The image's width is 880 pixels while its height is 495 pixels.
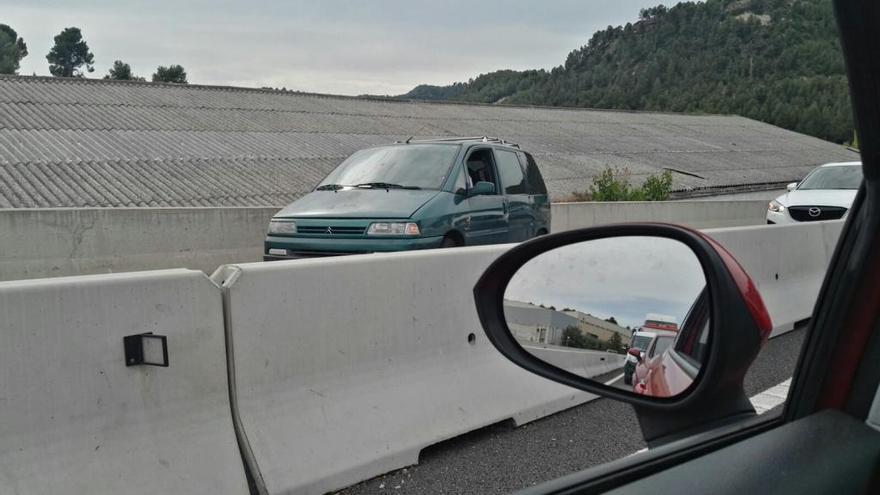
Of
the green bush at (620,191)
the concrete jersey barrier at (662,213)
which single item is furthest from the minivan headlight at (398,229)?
the green bush at (620,191)

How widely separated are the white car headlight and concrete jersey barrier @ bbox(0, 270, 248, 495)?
5760 millimetres

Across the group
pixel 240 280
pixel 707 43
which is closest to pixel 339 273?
pixel 240 280

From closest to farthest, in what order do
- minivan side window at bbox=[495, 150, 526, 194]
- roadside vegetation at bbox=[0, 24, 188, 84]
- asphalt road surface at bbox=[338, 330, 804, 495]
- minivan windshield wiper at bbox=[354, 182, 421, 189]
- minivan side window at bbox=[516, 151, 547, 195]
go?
asphalt road surface at bbox=[338, 330, 804, 495] → minivan windshield wiper at bbox=[354, 182, 421, 189] → minivan side window at bbox=[495, 150, 526, 194] → minivan side window at bbox=[516, 151, 547, 195] → roadside vegetation at bbox=[0, 24, 188, 84]

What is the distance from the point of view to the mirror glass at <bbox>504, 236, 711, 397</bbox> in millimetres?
1878

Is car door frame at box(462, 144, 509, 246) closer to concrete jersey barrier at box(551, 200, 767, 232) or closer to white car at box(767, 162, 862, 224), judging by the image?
concrete jersey barrier at box(551, 200, 767, 232)

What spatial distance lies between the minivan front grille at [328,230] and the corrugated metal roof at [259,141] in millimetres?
4999

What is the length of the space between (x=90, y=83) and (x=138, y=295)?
90.7ft

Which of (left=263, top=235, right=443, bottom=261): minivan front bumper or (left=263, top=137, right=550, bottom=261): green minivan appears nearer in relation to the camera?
(left=263, top=235, right=443, bottom=261): minivan front bumper

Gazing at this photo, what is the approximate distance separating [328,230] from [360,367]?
486 centimetres

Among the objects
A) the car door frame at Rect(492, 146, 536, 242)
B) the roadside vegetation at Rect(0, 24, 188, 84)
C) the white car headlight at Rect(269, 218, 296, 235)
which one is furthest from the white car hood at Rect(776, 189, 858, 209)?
the roadside vegetation at Rect(0, 24, 188, 84)

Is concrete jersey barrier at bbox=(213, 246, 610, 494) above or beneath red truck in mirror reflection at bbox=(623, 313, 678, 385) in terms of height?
beneath

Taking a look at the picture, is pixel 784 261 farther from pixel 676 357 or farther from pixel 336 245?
pixel 676 357

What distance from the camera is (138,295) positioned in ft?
12.2

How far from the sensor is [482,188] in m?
10.2
